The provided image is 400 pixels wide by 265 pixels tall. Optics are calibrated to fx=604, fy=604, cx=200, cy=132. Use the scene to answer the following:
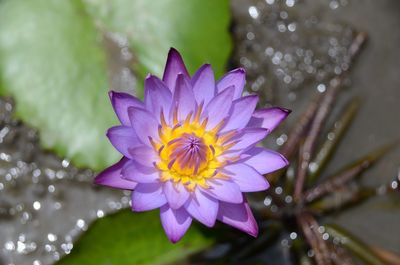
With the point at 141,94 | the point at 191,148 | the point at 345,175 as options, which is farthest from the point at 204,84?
the point at 345,175

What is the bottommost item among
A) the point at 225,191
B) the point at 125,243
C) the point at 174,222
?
the point at 125,243

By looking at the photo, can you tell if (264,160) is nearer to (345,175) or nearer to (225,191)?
(225,191)

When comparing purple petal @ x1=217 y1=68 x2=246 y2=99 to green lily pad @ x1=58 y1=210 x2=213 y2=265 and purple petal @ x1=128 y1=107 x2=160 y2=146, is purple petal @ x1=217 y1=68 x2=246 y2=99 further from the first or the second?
green lily pad @ x1=58 y1=210 x2=213 y2=265

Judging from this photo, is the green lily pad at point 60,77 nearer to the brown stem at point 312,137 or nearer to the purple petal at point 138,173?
Result: the purple petal at point 138,173

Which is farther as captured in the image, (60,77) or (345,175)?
(345,175)

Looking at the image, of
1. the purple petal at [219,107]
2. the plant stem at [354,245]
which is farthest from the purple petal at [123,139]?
the plant stem at [354,245]

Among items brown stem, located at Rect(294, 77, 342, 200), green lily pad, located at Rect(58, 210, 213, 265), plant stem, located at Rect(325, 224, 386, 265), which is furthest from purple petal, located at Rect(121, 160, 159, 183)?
plant stem, located at Rect(325, 224, 386, 265)

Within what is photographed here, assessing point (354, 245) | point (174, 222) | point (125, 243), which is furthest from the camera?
point (354, 245)
